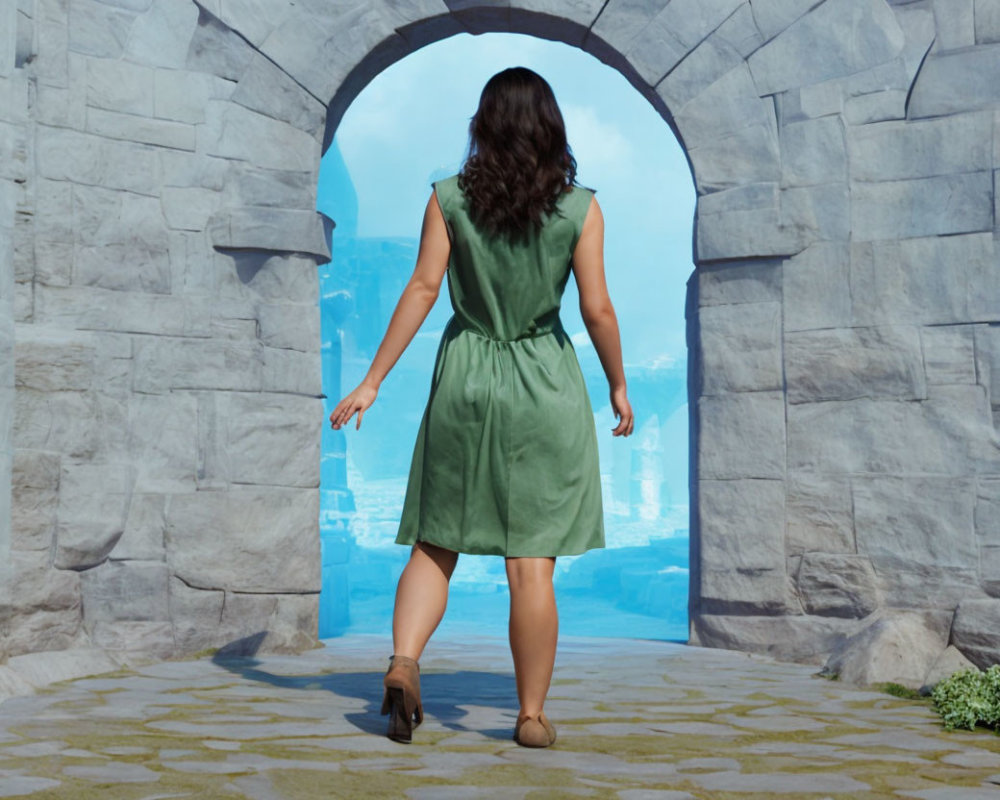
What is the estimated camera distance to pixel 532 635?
8.71ft

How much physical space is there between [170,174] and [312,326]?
Answer: 81 cm

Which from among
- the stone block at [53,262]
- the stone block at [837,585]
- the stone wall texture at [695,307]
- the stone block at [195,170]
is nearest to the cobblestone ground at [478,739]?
the stone block at [837,585]

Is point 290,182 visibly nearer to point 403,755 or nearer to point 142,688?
point 142,688

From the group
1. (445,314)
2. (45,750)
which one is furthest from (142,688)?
(445,314)

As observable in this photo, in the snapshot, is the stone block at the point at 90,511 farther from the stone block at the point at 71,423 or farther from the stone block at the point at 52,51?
the stone block at the point at 52,51

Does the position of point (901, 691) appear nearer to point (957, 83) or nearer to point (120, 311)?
point (957, 83)

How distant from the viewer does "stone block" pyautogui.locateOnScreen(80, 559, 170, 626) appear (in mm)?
4418

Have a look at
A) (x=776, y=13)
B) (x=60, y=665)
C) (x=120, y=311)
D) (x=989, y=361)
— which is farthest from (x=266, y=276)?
(x=989, y=361)

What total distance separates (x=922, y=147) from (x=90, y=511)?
3.45 meters

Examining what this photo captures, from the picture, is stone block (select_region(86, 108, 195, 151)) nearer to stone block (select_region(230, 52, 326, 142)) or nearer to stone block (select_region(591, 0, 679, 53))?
stone block (select_region(230, 52, 326, 142))

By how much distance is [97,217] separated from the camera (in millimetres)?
4543

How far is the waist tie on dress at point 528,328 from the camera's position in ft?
9.41

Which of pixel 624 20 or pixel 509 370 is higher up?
pixel 624 20

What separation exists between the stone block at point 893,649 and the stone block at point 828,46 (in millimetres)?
2125
